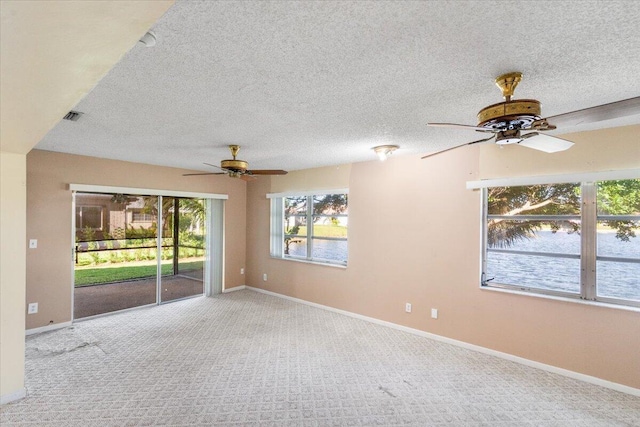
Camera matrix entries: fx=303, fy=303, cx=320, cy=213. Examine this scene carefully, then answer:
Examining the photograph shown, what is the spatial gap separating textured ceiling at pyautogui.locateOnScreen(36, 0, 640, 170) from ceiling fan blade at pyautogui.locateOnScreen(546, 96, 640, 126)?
0.28 m

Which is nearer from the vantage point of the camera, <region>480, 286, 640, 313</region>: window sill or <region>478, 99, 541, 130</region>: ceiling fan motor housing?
<region>478, 99, 541, 130</region>: ceiling fan motor housing

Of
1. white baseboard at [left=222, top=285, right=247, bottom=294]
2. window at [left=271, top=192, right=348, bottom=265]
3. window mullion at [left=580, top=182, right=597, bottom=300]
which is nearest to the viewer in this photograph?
window mullion at [left=580, top=182, right=597, bottom=300]

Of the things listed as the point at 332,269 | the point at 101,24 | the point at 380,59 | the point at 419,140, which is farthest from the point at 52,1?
the point at 332,269

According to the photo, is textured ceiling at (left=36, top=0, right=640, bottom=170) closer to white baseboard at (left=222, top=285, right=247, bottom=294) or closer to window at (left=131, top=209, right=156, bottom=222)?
window at (left=131, top=209, right=156, bottom=222)

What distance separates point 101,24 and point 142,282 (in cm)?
675

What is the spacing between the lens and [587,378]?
2.92 meters

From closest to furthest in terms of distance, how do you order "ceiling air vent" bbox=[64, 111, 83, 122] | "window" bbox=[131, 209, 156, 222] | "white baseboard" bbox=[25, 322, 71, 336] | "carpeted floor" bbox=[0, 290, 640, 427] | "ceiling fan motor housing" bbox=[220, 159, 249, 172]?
"carpeted floor" bbox=[0, 290, 640, 427] < "ceiling air vent" bbox=[64, 111, 83, 122] < "ceiling fan motor housing" bbox=[220, 159, 249, 172] < "white baseboard" bbox=[25, 322, 71, 336] < "window" bbox=[131, 209, 156, 222]

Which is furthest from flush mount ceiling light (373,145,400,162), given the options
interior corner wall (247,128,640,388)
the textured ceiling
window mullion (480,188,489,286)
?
window mullion (480,188,489,286)

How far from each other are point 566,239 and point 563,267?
0.98 feet

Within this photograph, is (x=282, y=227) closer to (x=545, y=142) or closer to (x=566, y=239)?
(x=566, y=239)

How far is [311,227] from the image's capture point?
17.9 feet

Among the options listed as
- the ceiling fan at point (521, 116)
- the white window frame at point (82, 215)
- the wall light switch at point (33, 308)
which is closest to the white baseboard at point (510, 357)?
the ceiling fan at point (521, 116)

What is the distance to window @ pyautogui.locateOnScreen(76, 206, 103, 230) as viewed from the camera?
177 inches

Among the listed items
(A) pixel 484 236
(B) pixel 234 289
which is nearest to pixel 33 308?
(B) pixel 234 289
